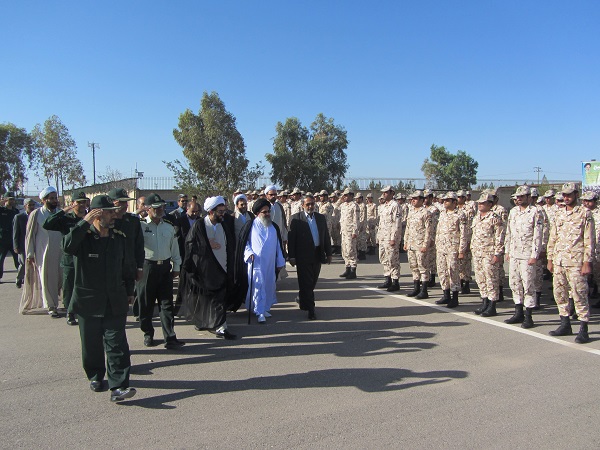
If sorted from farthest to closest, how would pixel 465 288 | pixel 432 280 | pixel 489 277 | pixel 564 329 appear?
pixel 432 280
pixel 465 288
pixel 489 277
pixel 564 329

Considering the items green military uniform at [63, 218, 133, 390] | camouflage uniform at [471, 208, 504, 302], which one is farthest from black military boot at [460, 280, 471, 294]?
green military uniform at [63, 218, 133, 390]

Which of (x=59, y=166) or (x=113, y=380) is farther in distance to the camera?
(x=59, y=166)

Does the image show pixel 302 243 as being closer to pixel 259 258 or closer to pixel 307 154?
pixel 259 258

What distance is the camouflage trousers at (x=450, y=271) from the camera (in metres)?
8.34

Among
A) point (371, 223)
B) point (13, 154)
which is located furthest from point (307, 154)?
point (13, 154)

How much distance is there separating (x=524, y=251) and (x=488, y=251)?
625mm

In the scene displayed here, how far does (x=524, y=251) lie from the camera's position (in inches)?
283

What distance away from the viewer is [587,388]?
458cm

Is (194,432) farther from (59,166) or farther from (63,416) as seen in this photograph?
(59,166)

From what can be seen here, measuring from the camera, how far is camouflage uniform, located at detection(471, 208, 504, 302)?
7.59 meters

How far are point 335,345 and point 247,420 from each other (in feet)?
7.80

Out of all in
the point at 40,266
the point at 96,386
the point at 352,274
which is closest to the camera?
the point at 96,386

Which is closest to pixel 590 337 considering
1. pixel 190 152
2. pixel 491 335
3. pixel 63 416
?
pixel 491 335

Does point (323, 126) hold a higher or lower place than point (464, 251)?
higher
